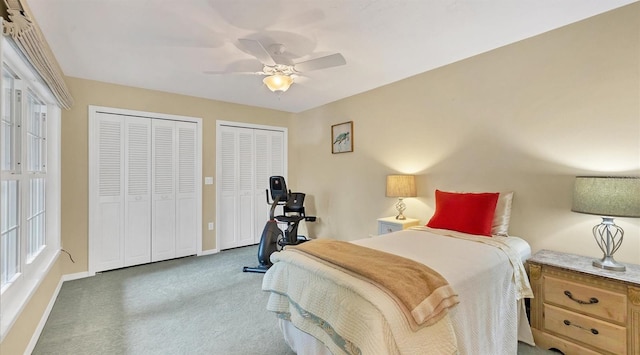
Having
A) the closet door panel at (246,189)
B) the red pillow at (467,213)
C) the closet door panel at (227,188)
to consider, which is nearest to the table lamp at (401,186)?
the red pillow at (467,213)

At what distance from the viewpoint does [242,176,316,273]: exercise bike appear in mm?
3479

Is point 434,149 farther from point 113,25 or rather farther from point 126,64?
point 126,64

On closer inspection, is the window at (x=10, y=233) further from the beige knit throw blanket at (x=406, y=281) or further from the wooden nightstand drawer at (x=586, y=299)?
the wooden nightstand drawer at (x=586, y=299)

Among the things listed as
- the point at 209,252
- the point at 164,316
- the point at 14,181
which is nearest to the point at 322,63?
the point at 14,181

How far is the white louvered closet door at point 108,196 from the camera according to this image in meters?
3.43

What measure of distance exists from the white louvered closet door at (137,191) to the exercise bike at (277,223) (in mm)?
1490

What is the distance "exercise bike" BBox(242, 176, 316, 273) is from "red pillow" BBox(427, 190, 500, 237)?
1.90 m

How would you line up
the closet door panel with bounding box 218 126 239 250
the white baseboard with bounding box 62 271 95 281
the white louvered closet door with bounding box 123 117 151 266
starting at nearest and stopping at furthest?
1. the white baseboard with bounding box 62 271 95 281
2. the white louvered closet door with bounding box 123 117 151 266
3. the closet door panel with bounding box 218 126 239 250

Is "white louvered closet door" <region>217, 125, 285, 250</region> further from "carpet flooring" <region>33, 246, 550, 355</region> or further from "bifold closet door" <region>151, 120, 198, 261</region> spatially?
"carpet flooring" <region>33, 246, 550, 355</region>

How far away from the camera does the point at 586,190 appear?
72.1 inches

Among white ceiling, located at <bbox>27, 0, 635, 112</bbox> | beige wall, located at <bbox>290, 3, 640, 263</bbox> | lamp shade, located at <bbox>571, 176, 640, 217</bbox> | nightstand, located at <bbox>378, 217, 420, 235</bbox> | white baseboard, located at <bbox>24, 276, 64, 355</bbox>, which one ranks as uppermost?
white ceiling, located at <bbox>27, 0, 635, 112</bbox>

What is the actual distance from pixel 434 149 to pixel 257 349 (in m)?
2.61

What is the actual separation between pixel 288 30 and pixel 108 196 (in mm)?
3107

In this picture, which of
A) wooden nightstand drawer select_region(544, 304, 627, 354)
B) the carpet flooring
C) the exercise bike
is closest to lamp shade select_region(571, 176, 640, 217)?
wooden nightstand drawer select_region(544, 304, 627, 354)
